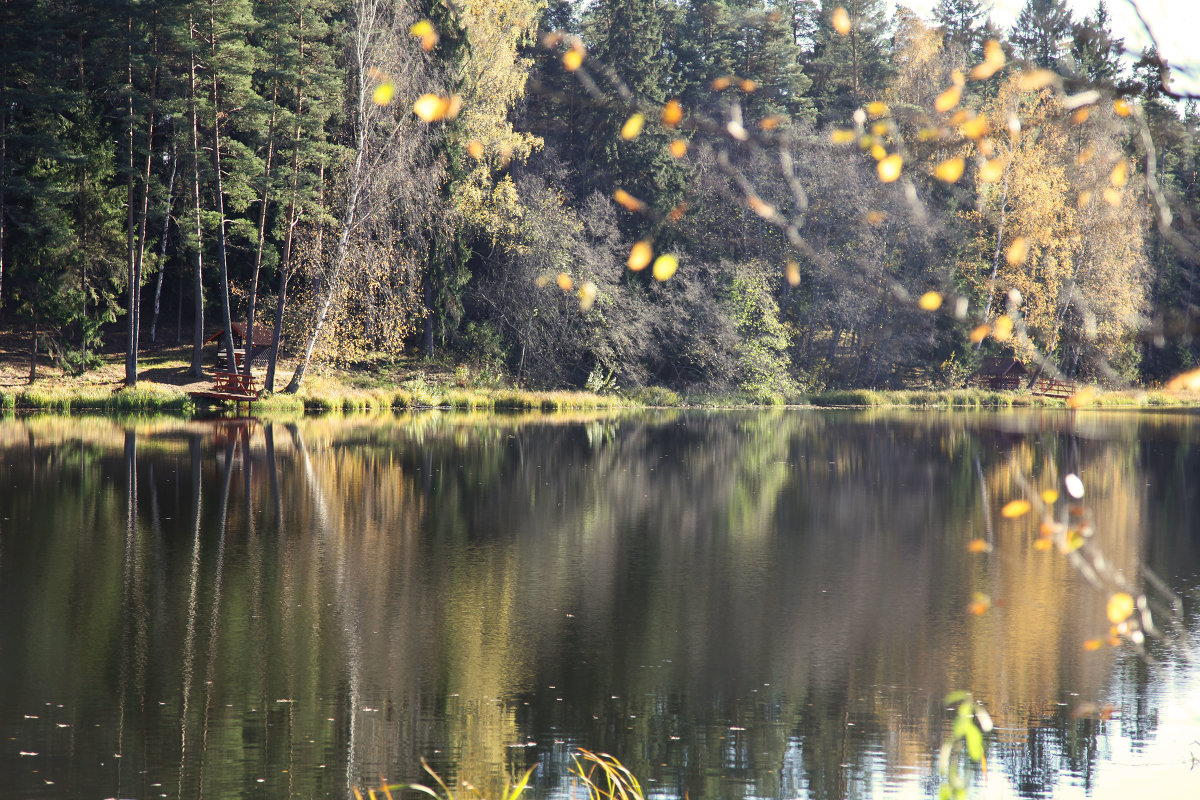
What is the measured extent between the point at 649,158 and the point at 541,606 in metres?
40.2

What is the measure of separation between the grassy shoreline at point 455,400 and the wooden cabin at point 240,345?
2767 mm

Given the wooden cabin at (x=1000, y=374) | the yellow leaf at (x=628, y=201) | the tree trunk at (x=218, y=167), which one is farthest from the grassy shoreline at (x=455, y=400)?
the yellow leaf at (x=628, y=201)

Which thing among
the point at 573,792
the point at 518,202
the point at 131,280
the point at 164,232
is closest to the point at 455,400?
the point at 518,202

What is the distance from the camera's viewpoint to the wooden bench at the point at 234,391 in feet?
106

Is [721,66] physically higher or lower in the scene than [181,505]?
higher

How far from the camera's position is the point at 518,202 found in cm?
4459

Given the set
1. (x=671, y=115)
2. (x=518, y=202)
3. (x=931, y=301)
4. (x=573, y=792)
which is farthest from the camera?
(x=518, y=202)

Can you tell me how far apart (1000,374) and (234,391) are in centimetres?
3685

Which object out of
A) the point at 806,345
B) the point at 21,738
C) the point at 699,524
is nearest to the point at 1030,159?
the point at 806,345

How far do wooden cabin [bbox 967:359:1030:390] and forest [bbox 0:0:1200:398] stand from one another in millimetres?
1551

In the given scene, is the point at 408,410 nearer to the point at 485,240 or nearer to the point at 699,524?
the point at 485,240

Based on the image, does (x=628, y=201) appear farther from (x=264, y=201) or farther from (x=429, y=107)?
(x=264, y=201)

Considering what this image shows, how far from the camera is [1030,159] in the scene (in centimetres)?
4844

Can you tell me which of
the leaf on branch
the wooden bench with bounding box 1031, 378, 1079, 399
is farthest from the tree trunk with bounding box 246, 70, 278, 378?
the wooden bench with bounding box 1031, 378, 1079, 399
